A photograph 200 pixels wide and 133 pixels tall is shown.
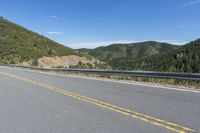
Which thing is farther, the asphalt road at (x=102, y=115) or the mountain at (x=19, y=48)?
the mountain at (x=19, y=48)

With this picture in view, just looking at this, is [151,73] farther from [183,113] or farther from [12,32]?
[12,32]

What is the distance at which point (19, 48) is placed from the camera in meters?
78.2

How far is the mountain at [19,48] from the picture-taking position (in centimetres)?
6888

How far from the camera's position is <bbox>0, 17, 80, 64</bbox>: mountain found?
68875mm

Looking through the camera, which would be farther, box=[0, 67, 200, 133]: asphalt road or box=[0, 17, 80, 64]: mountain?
box=[0, 17, 80, 64]: mountain

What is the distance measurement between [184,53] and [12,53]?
128 m

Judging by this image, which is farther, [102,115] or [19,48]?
[19,48]

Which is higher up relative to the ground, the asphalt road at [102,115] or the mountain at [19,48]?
the mountain at [19,48]

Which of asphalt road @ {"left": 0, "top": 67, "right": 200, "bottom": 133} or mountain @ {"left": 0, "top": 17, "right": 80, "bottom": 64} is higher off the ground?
mountain @ {"left": 0, "top": 17, "right": 80, "bottom": 64}

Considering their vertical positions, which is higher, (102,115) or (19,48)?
(19,48)

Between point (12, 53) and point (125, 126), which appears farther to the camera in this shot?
point (12, 53)

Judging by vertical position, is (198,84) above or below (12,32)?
A: below

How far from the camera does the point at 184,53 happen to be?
585ft

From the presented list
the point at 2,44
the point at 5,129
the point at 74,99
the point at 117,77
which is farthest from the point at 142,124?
the point at 2,44
